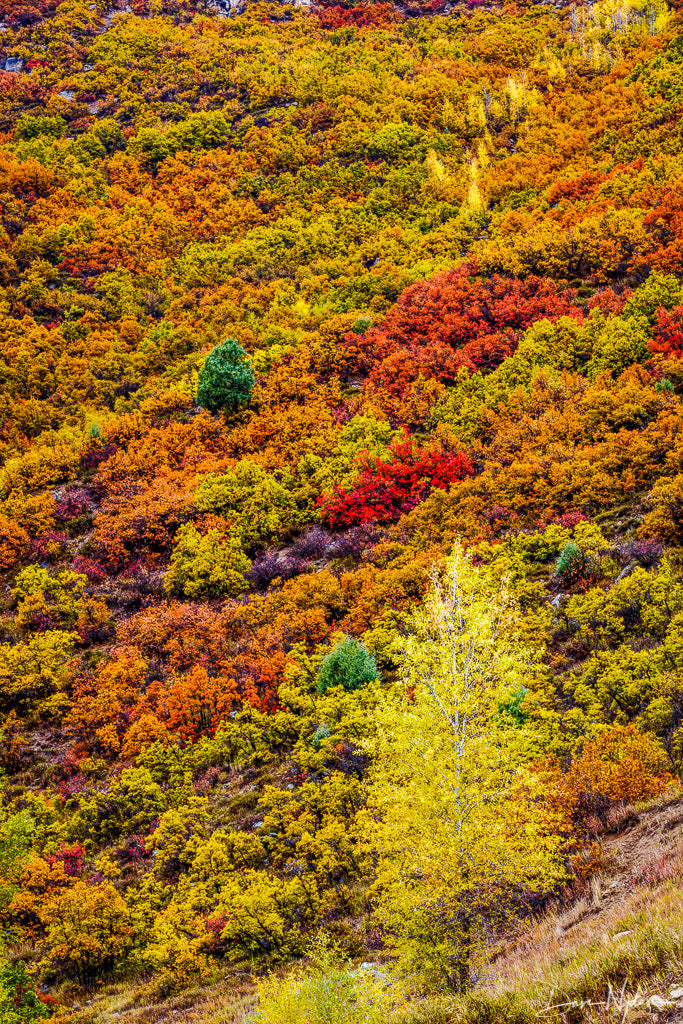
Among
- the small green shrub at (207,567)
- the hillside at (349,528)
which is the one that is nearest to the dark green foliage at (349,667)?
the hillside at (349,528)

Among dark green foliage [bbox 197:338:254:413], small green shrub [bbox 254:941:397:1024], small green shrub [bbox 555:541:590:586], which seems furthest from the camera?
dark green foliage [bbox 197:338:254:413]

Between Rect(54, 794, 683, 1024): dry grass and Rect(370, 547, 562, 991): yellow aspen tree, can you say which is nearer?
Rect(54, 794, 683, 1024): dry grass

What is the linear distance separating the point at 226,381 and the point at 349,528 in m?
11.8

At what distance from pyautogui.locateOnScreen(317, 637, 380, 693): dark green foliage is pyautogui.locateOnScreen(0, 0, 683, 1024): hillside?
0.36ft

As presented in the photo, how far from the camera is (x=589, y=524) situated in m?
20.4

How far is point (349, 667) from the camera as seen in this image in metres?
18.5

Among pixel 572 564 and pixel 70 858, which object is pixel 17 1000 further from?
pixel 572 564

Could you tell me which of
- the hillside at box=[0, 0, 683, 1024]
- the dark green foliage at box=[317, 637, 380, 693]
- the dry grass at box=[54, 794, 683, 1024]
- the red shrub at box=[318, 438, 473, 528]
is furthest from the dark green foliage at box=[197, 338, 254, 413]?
the dry grass at box=[54, 794, 683, 1024]

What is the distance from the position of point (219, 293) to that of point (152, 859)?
36.7m

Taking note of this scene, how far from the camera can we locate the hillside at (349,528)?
953 cm

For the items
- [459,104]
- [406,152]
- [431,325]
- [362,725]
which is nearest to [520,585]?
[362,725]

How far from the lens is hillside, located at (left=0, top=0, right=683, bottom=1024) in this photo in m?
9.53

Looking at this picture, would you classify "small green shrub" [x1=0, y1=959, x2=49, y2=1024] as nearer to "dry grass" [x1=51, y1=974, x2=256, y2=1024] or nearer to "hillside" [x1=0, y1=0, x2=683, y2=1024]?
"hillside" [x1=0, y1=0, x2=683, y2=1024]

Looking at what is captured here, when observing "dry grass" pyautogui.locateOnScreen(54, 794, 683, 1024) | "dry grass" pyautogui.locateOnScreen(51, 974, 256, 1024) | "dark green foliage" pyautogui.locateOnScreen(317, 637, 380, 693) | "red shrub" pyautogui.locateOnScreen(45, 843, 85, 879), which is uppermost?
"dry grass" pyautogui.locateOnScreen(54, 794, 683, 1024)
